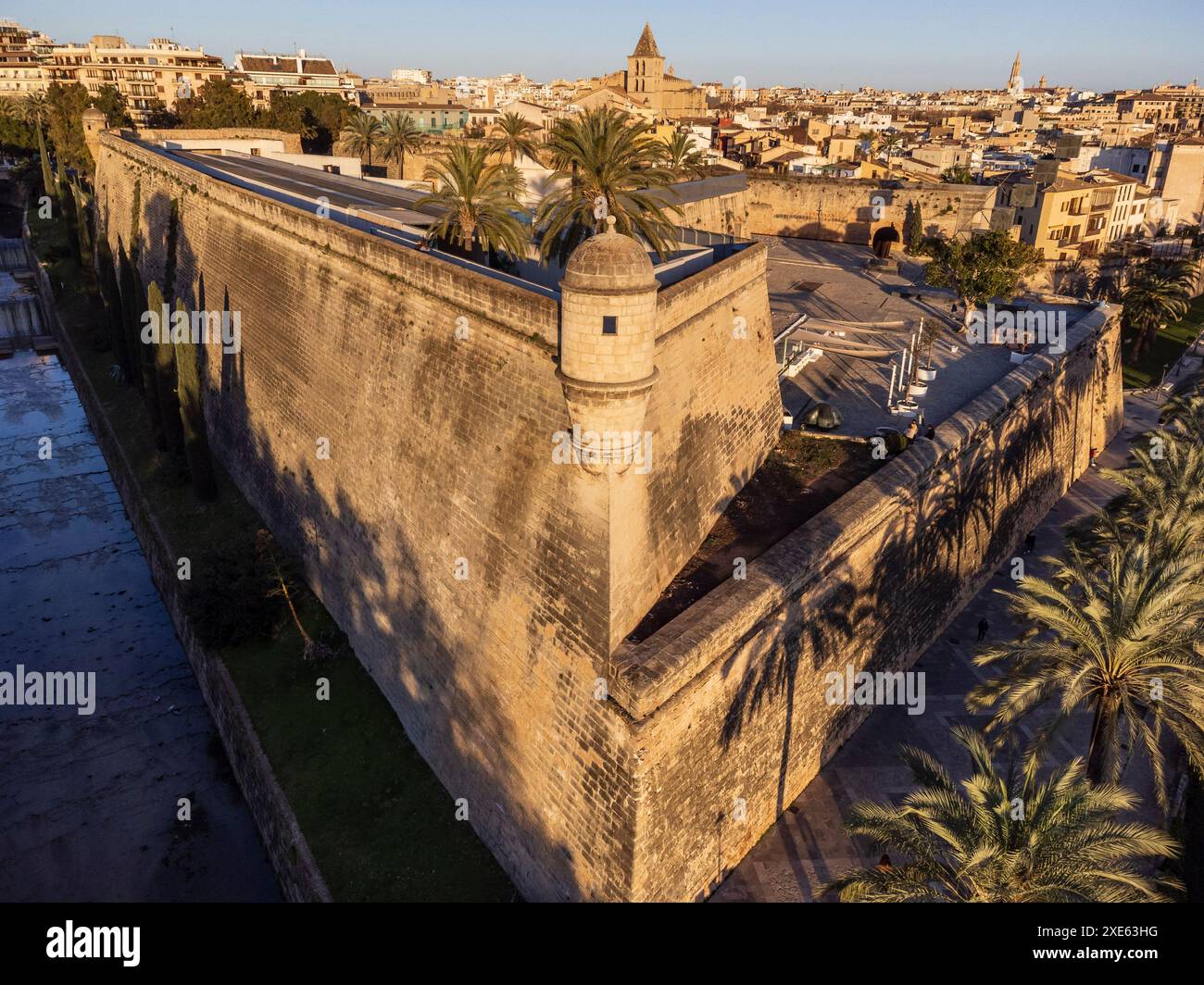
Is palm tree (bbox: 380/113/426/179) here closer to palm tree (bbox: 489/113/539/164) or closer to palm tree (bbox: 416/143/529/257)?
palm tree (bbox: 489/113/539/164)

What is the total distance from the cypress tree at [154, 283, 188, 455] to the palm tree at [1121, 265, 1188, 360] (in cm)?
4801

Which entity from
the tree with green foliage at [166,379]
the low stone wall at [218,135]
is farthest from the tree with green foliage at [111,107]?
the tree with green foliage at [166,379]

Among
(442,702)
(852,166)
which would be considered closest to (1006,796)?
(442,702)

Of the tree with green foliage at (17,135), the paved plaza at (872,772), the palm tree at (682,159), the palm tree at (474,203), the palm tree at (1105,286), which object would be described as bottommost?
the paved plaza at (872,772)

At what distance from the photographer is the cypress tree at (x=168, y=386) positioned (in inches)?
1172

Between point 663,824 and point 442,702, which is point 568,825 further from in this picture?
point 442,702

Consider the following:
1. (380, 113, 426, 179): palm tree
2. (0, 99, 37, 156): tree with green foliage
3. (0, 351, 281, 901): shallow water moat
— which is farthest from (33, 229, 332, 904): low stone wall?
(0, 99, 37, 156): tree with green foliage

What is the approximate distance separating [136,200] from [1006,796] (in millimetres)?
48738

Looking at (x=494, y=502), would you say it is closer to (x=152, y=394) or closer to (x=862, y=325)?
(x=152, y=394)

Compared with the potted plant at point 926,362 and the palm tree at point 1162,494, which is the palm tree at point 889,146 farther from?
the palm tree at point 1162,494

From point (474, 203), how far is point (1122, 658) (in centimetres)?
Result: 1998

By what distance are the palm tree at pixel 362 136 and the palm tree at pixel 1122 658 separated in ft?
205

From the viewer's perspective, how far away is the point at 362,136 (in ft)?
206

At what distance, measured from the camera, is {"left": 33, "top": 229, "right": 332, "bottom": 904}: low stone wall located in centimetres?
1675
